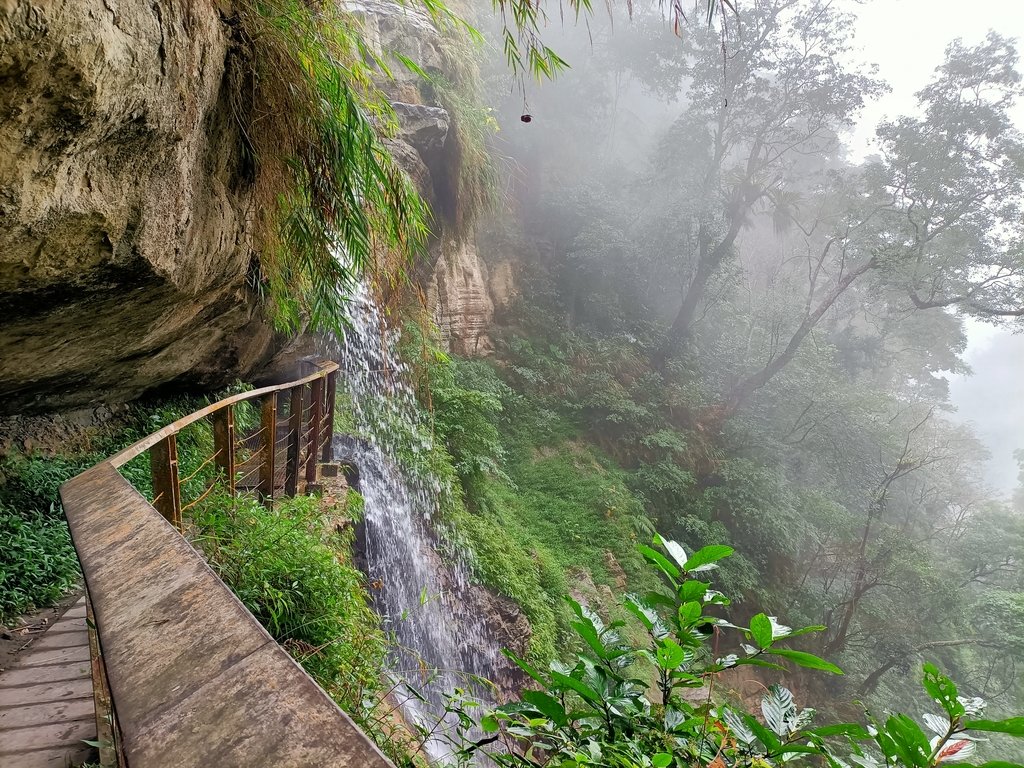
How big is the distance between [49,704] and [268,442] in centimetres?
190

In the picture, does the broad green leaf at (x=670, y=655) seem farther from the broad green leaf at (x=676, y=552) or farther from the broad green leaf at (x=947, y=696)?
the broad green leaf at (x=947, y=696)

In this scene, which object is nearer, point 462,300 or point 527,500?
point 527,500

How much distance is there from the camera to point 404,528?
625 centimetres

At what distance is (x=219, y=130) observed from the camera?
2592 millimetres

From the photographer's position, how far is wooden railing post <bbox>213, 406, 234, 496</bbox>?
2885mm

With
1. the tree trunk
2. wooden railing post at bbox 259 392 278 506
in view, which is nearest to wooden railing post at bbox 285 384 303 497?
wooden railing post at bbox 259 392 278 506

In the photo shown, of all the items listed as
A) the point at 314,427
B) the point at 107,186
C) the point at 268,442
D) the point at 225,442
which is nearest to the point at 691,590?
the point at 107,186

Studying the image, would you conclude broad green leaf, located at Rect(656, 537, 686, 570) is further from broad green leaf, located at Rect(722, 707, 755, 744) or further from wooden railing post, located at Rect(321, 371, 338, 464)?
wooden railing post, located at Rect(321, 371, 338, 464)

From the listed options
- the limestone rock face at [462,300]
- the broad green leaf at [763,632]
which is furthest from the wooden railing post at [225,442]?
the limestone rock face at [462,300]

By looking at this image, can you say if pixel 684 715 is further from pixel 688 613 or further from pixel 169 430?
pixel 169 430

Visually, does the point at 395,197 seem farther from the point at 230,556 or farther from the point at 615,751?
the point at 615,751

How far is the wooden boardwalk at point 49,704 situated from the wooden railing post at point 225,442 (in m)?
0.90

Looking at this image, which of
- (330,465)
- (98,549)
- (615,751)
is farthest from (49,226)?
(330,465)

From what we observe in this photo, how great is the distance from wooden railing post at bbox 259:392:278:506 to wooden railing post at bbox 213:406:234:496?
1.83ft
